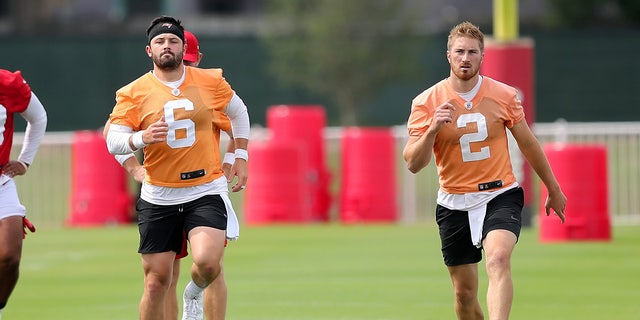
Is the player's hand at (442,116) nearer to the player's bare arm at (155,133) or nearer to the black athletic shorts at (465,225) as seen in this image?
the black athletic shorts at (465,225)

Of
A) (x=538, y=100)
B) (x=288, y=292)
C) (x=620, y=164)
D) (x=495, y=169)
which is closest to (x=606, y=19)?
(x=538, y=100)

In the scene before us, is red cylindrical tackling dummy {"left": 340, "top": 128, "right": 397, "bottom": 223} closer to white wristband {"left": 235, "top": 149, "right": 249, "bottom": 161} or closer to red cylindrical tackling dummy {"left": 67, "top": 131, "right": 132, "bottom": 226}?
red cylindrical tackling dummy {"left": 67, "top": 131, "right": 132, "bottom": 226}

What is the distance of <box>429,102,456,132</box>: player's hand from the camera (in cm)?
966

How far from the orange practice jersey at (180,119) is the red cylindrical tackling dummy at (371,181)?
12.3 m

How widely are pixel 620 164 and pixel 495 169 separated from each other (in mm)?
13424

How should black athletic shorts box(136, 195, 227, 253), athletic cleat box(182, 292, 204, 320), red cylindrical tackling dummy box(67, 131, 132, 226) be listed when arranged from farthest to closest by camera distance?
red cylindrical tackling dummy box(67, 131, 132, 226) → athletic cleat box(182, 292, 204, 320) → black athletic shorts box(136, 195, 227, 253)

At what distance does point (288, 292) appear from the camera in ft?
47.9

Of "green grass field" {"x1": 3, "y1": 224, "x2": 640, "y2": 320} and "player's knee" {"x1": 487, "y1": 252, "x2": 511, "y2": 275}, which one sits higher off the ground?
"player's knee" {"x1": 487, "y1": 252, "x2": 511, "y2": 275}

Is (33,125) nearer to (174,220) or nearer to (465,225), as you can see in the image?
(174,220)

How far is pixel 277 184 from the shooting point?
2225 cm

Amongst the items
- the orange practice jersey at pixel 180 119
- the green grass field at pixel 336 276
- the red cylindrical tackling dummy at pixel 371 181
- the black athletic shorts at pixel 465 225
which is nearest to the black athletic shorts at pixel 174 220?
the orange practice jersey at pixel 180 119

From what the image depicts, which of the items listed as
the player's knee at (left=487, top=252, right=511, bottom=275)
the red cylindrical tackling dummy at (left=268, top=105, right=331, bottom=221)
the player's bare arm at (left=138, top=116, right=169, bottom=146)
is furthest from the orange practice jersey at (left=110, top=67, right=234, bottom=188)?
the red cylindrical tackling dummy at (left=268, top=105, right=331, bottom=221)

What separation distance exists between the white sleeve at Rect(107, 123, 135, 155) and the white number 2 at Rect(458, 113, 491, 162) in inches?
84.2

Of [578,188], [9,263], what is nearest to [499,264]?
[9,263]
